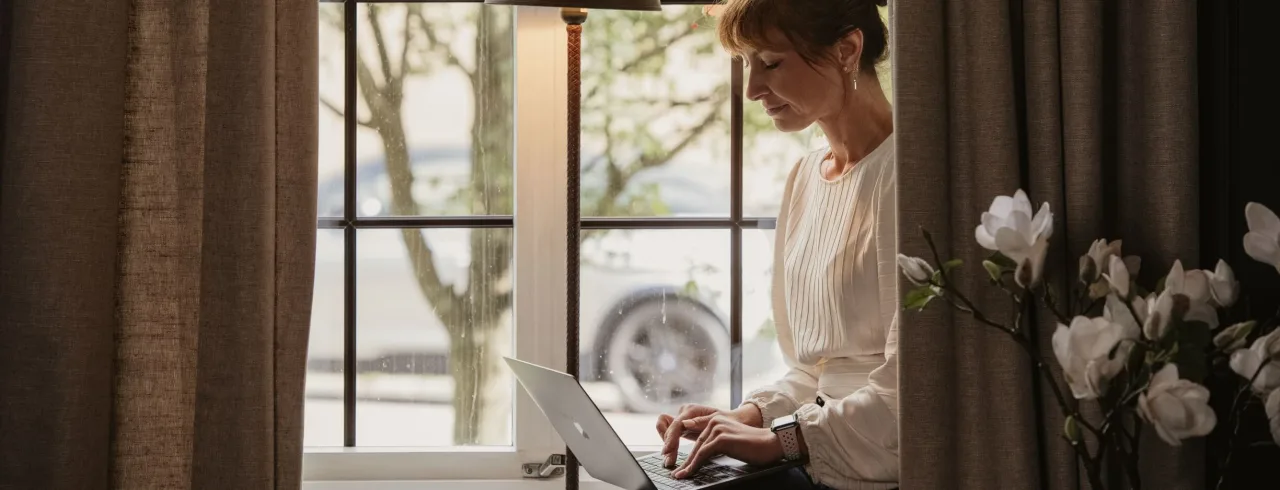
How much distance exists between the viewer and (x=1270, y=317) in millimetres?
1316

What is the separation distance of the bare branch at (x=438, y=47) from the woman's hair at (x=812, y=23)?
647 millimetres

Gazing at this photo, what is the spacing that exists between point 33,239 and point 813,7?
121cm

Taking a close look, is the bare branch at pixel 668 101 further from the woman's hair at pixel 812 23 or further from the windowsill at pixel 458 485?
the windowsill at pixel 458 485

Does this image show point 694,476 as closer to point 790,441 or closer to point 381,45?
point 790,441

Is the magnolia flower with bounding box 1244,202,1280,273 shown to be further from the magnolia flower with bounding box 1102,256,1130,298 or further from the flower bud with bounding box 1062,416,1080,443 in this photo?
the flower bud with bounding box 1062,416,1080,443

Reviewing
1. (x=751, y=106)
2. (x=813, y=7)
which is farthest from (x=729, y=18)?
(x=751, y=106)

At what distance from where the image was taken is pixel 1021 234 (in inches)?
46.4


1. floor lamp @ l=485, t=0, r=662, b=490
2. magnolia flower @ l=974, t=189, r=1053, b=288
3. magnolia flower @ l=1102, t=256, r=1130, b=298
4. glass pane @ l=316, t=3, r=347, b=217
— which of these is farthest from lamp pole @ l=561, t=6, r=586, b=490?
magnolia flower @ l=1102, t=256, r=1130, b=298

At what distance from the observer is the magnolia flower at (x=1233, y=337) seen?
1125 millimetres

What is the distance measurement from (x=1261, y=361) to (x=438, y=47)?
156cm

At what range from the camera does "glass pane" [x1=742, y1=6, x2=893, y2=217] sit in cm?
217

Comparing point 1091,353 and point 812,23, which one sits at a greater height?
point 812,23

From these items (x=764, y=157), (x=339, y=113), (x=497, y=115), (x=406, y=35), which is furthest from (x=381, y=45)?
(x=764, y=157)

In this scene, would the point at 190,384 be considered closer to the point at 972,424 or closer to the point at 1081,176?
the point at 972,424
